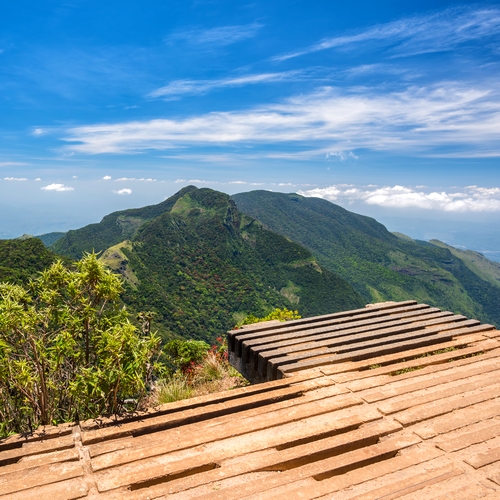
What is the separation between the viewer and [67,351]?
306 centimetres

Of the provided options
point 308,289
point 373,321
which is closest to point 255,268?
point 308,289

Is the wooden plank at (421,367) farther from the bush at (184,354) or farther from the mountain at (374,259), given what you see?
the mountain at (374,259)

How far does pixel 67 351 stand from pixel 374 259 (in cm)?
13556

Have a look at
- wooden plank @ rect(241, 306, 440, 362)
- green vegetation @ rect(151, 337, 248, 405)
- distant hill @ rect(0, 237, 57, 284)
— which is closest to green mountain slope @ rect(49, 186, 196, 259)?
distant hill @ rect(0, 237, 57, 284)

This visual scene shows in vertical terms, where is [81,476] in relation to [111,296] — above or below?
below

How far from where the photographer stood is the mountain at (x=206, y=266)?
6094 centimetres

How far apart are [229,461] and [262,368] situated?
1655mm

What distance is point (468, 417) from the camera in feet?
9.57

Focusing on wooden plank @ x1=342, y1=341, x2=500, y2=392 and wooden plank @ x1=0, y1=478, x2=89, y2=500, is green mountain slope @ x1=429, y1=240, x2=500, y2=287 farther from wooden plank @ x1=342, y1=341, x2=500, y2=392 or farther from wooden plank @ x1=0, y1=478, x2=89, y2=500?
wooden plank @ x1=0, y1=478, x2=89, y2=500

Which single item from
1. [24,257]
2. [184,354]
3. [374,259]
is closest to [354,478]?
[184,354]

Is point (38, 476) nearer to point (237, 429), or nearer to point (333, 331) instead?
point (237, 429)

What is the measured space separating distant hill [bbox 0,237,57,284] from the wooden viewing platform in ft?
87.1

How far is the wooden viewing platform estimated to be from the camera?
2.16 metres

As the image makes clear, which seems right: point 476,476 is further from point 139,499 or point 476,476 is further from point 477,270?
point 477,270
